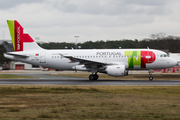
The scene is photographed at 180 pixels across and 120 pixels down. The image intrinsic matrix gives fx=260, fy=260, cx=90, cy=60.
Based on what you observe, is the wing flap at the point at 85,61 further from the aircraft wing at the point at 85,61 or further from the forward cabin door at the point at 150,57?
the forward cabin door at the point at 150,57

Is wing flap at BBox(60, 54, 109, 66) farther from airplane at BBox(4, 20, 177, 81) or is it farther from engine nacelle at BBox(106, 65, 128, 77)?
engine nacelle at BBox(106, 65, 128, 77)

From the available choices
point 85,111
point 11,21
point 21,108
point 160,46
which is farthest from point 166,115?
point 160,46

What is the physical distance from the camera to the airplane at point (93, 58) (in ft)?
103

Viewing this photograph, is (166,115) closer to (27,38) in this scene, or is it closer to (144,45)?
(27,38)

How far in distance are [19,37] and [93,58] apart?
10.5m

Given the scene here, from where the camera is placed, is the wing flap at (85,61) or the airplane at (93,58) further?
the airplane at (93,58)

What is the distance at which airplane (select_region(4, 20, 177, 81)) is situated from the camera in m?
31.3

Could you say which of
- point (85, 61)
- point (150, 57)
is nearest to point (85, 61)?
point (85, 61)

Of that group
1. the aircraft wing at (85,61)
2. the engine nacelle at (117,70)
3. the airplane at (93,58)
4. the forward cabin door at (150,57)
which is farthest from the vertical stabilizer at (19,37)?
the forward cabin door at (150,57)

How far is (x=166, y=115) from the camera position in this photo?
425 inches

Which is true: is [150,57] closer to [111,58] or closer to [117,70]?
[111,58]

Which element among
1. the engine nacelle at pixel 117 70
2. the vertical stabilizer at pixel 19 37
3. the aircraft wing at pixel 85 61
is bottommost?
the engine nacelle at pixel 117 70

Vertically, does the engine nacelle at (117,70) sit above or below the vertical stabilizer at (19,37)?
below

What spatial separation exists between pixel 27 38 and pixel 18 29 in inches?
65.5
